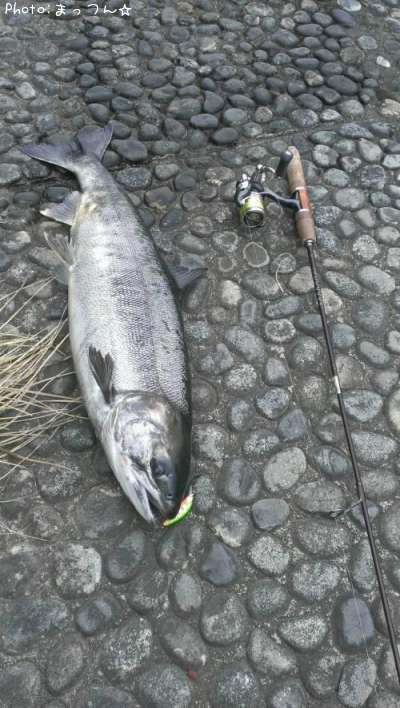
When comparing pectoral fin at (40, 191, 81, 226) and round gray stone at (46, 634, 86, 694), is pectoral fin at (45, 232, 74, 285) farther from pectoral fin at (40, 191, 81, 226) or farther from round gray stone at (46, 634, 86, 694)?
round gray stone at (46, 634, 86, 694)

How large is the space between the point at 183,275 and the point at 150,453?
57.0 inches

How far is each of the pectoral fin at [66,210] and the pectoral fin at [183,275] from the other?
0.89 m

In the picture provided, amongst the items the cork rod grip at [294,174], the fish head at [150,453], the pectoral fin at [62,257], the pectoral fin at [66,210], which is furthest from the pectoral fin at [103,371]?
the cork rod grip at [294,174]

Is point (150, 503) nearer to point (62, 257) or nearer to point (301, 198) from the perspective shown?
point (62, 257)

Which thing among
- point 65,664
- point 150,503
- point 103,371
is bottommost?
point 65,664

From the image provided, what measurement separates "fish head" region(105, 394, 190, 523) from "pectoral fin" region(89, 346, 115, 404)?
0.11m

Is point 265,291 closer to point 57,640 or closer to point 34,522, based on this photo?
point 34,522

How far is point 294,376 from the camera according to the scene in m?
3.95

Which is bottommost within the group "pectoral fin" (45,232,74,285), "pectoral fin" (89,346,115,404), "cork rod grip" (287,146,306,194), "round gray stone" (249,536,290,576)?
"round gray stone" (249,536,290,576)

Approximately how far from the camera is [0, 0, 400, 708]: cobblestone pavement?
3.00 meters

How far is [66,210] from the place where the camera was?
4.39 metres

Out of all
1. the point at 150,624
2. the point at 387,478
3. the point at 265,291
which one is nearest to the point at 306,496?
the point at 387,478

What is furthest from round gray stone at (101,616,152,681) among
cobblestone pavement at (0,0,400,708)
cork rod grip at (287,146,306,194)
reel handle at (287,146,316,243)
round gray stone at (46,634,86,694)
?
cork rod grip at (287,146,306,194)

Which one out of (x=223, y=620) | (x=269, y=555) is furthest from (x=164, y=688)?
(x=269, y=555)
